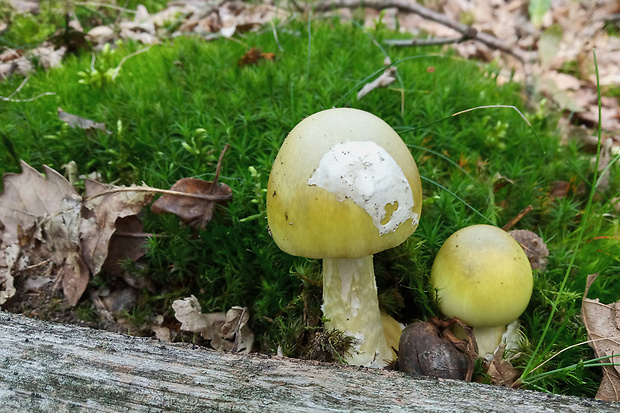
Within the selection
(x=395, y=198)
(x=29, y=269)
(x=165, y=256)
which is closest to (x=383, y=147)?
(x=395, y=198)

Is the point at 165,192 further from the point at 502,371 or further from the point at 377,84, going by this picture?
the point at 502,371

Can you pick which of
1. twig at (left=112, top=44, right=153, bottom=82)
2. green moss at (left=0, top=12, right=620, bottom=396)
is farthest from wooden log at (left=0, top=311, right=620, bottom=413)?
twig at (left=112, top=44, right=153, bottom=82)

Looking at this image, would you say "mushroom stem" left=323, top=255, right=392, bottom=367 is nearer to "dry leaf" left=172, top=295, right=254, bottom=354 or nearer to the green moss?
the green moss

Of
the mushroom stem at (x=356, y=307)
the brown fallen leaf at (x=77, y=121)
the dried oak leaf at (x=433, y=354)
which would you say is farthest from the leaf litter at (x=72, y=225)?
the dried oak leaf at (x=433, y=354)

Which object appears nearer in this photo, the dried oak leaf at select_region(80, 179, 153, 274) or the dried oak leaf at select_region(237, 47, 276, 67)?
the dried oak leaf at select_region(80, 179, 153, 274)

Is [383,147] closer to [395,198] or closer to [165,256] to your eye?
[395,198]
